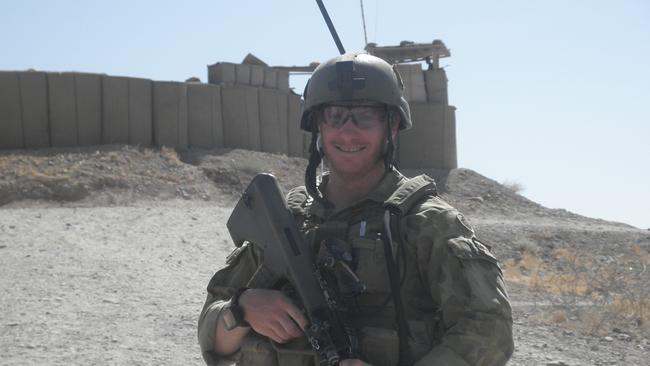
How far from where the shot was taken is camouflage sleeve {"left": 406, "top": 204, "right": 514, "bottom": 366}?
6.89 ft

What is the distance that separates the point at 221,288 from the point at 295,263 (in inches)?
14.8

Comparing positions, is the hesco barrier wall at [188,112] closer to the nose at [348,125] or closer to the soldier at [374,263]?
the soldier at [374,263]

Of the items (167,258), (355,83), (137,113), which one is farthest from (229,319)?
(137,113)

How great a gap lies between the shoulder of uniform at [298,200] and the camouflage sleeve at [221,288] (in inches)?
7.2

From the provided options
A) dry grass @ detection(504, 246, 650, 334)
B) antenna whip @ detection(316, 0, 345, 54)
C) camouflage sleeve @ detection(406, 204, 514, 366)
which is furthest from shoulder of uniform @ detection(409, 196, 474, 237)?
dry grass @ detection(504, 246, 650, 334)

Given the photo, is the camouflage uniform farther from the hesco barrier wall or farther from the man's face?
the hesco barrier wall

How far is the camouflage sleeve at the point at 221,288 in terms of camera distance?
251 cm

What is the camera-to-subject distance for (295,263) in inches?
91.3

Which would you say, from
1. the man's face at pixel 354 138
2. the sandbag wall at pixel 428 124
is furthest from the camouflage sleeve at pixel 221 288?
the sandbag wall at pixel 428 124

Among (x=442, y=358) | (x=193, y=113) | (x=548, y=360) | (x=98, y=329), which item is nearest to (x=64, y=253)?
(x=98, y=329)

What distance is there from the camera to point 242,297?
2367 millimetres

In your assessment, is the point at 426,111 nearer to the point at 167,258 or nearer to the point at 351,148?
the point at 167,258

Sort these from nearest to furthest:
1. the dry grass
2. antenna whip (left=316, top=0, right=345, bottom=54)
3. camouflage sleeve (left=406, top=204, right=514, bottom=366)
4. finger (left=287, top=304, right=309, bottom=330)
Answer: camouflage sleeve (left=406, top=204, right=514, bottom=366), finger (left=287, top=304, right=309, bottom=330), antenna whip (left=316, top=0, right=345, bottom=54), the dry grass

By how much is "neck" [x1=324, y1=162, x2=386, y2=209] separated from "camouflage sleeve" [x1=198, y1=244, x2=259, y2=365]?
1.05 feet
